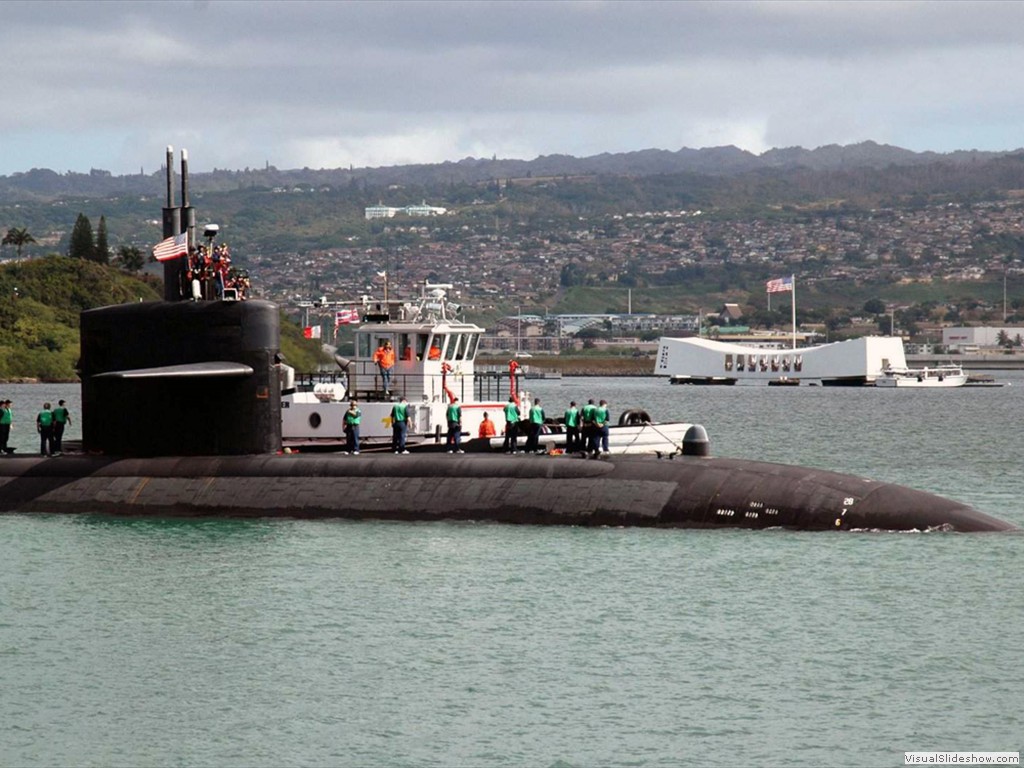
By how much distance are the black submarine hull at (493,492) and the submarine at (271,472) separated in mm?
27

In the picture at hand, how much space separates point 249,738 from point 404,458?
13.9m

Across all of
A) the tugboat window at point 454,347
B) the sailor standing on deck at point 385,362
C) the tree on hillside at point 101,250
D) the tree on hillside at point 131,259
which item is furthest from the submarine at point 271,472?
the tree on hillside at point 131,259

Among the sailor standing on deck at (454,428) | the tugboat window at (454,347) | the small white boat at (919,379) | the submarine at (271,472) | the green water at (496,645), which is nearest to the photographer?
the green water at (496,645)

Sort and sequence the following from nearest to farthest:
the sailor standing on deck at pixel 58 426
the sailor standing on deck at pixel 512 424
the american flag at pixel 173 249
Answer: the american flag at pixel 173 249, the sailor standing on deck at pixel 512 424, the sailor standing on deck at pixel 58 426

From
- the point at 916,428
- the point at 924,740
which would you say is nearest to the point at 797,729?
the point at 924,740

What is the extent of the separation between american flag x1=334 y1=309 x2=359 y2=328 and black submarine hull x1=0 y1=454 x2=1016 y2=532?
36.0 ft

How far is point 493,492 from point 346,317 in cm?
1420

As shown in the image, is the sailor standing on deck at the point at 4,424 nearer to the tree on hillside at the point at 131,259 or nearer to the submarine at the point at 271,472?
the submarine at the point at 271,472

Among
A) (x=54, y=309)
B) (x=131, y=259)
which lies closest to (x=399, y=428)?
(x=54, y=309)

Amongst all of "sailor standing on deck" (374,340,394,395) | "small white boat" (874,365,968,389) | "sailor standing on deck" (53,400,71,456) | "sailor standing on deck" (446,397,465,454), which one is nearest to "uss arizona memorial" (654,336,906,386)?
"small white boat" (874,365,968,389)

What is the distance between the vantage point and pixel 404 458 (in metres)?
33.0

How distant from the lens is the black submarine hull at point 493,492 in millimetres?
29906

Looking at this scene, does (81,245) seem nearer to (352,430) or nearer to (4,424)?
(4,424)

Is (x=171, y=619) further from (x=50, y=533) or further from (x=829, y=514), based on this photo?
(x=829, y=514)
